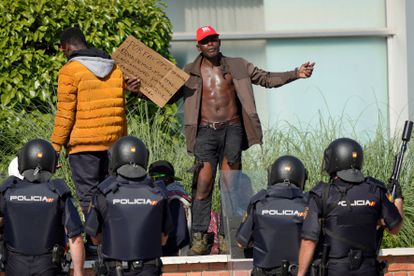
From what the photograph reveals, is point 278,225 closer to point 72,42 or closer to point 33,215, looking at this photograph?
point 33,215

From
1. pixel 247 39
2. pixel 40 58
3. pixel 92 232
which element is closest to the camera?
pixel 92 232

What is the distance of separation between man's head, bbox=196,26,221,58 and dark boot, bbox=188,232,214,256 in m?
1.59

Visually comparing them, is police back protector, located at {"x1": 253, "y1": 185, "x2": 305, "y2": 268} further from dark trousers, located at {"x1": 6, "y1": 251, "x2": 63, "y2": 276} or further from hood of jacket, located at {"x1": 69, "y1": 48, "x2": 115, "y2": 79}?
hood of jacket, located at {"x1": 69, "y1": 48, "x2": 115, "y2": 79}

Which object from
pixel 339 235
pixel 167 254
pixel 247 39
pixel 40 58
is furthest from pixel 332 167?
pixel 247 39

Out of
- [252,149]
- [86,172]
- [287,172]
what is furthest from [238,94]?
[252,149]

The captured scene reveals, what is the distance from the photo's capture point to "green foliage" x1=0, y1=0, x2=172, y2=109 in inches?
535

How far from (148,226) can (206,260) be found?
191 centimetres

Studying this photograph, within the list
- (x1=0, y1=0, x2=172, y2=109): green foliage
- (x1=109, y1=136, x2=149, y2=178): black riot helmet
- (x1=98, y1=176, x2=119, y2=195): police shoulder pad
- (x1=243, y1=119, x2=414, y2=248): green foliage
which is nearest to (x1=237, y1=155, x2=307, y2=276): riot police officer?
(x1=109, y1=136, x2=149, y2=178): black riot helmet

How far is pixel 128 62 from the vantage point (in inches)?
451

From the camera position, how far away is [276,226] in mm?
9570

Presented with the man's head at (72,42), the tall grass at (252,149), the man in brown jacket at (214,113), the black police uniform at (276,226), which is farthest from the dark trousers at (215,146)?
the black police uniform at (276,226)

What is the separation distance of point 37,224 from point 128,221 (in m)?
0.66

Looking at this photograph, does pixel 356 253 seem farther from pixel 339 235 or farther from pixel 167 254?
pixel 167 254

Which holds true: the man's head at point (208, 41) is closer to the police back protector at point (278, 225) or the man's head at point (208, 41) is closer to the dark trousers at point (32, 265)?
the police back protector at point (278, 225)
